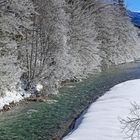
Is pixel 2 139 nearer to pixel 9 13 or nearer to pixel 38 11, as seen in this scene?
pixel 9 13

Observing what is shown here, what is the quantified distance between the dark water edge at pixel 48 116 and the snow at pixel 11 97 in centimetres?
84

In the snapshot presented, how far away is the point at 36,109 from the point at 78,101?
3.59 m

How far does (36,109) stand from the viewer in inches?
983

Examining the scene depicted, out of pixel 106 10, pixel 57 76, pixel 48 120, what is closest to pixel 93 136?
pixel 48 120

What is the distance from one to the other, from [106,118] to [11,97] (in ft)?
32.9

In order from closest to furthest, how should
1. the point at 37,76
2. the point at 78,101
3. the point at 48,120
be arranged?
1. the point at 48,120
2. the point at 78,101
3. the point at 37,76

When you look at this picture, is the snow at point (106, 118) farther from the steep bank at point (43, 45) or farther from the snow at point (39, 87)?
the steep bank at point (43, 45)

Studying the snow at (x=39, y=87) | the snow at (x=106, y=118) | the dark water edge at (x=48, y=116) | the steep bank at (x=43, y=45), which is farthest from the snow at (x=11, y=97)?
the snow at (x=106, y=118)

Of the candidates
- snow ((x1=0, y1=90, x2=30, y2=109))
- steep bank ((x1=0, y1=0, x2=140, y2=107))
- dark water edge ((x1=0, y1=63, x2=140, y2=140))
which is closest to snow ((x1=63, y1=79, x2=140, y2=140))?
dark water edge ((x1=0, y1=63, x2=140, y2=140))

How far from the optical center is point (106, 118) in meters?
18.8

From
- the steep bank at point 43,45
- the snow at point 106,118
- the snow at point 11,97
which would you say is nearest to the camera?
the snow at point 106,118

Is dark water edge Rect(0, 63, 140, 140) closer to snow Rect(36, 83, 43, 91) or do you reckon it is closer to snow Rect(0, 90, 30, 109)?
snow Rect(0, 90, 30, 109)

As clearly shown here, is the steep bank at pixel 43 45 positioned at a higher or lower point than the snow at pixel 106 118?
higher

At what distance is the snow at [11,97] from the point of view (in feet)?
84.6
